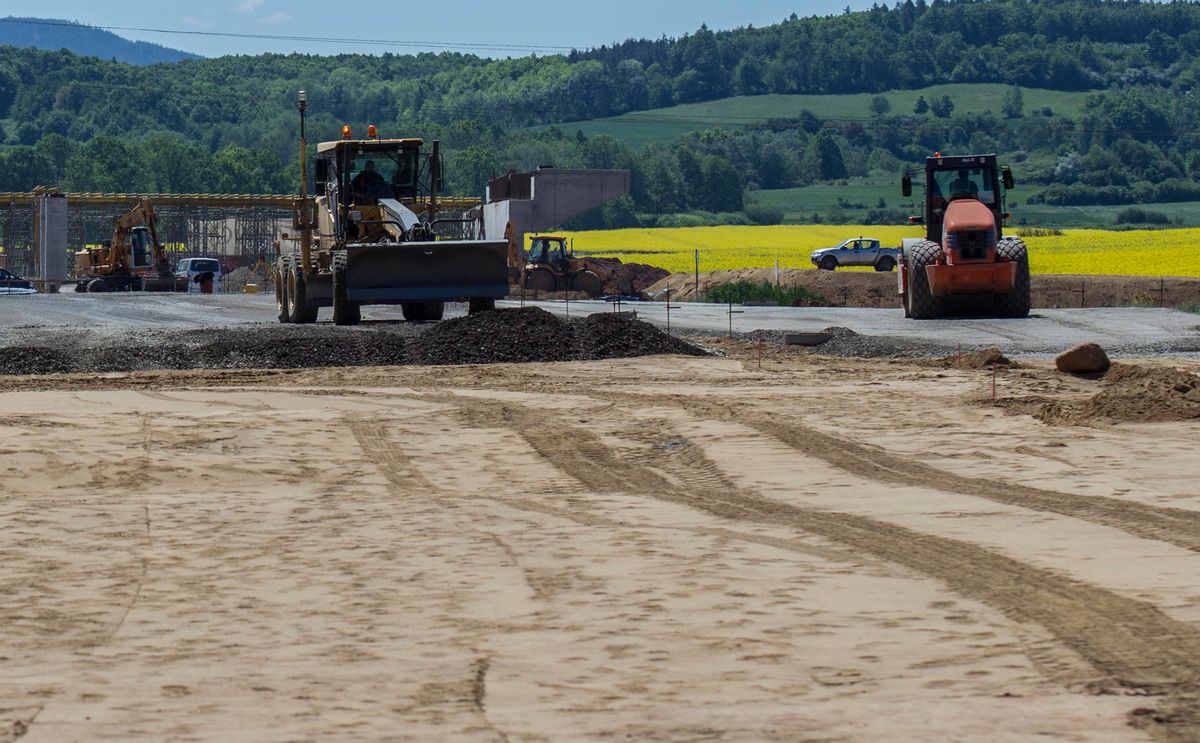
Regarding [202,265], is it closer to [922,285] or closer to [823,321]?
[823,321]

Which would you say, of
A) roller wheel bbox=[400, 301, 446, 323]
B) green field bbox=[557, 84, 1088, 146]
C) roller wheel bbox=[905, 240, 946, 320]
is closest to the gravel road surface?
roller wheel bbox=[400, 301, 446, 323]

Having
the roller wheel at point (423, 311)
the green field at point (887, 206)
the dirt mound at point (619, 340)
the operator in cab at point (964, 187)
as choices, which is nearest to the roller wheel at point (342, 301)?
the roller wheel at point (423, 311)

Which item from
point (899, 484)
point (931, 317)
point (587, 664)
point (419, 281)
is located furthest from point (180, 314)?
point (587, 664)

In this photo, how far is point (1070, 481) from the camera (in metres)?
13.0

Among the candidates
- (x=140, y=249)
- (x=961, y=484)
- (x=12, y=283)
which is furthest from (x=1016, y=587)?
(x=12, y=283)

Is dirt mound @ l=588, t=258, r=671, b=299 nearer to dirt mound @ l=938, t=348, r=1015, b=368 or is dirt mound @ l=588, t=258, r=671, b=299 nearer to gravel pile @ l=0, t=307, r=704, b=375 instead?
gravel pile @ l=0, t=307, r=704, b=375

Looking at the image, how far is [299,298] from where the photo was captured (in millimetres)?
30000

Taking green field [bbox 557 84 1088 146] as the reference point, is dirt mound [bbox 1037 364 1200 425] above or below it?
below

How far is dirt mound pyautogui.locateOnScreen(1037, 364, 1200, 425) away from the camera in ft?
53.6

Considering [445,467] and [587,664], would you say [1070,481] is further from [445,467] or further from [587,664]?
[587,664]

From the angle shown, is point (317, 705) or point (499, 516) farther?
point (499, 516)

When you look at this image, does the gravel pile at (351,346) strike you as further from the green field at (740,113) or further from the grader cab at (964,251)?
the green field at (740,113)

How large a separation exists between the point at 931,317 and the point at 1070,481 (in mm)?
20089

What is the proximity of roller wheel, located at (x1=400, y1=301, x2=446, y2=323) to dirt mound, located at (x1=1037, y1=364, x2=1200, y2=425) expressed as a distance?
15061mm
